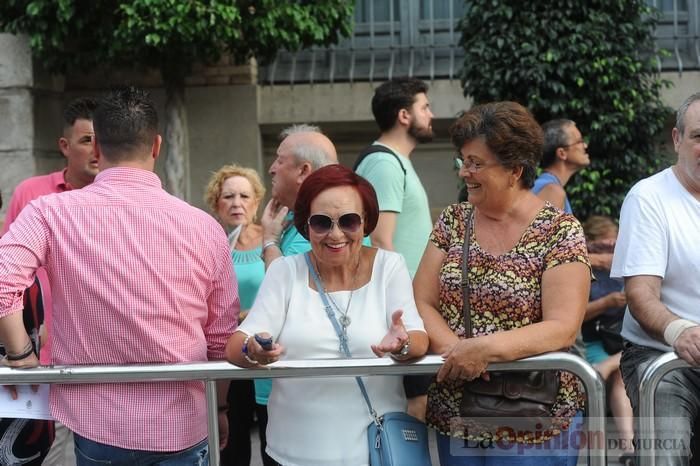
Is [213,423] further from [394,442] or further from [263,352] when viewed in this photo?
[394,442]

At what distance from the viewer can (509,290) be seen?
339cm

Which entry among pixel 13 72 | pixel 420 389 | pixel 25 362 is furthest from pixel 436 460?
pixel 13 72

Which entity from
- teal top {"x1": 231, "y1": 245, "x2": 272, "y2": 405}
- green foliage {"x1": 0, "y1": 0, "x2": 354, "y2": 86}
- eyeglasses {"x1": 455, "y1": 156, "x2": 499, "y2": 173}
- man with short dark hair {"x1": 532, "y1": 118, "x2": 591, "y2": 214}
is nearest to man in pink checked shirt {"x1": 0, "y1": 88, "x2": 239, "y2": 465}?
eyeglasses {"x1": 455, "y1": 156, "x2": 499, "y2": 173}

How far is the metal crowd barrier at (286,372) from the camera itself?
3.19 meters

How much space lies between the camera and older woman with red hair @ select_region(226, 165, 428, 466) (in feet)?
11.0

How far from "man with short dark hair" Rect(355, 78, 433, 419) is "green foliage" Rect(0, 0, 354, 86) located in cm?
357

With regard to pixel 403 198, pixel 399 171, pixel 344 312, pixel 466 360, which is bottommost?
pixel 466 360

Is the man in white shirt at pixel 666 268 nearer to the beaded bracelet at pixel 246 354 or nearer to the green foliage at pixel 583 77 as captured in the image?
the beaded bracelet at pixel 246 354

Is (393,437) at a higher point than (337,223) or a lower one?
lower

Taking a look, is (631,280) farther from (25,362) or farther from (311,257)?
(25,362)

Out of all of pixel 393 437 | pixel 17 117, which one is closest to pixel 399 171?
pixel 393 437

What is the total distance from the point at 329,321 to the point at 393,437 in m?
0.42

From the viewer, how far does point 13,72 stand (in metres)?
9.73

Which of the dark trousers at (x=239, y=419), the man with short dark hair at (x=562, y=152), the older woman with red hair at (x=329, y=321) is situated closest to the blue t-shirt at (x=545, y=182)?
the man with short dark hair at (x=562, y=152)
